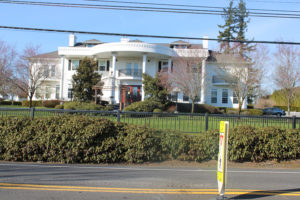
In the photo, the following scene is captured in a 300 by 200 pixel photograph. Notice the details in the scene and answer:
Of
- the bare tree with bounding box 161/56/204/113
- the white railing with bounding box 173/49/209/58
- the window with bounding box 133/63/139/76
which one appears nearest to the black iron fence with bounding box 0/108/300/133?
the bare tree with bounding box 161/56/204/113

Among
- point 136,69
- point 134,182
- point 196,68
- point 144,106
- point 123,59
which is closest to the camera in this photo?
point 134,182

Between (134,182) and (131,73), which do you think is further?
(131,73)

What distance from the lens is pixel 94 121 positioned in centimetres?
860

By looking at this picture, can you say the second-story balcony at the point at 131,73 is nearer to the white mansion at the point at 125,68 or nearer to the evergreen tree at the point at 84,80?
the white mansion at the point at 125,68

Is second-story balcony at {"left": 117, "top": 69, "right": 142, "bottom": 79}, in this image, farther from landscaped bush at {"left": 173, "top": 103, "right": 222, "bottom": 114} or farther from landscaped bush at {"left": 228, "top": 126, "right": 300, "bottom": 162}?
landscaped bush at {"left": 228, "top": 126, "right": 300, "bottom": 162}

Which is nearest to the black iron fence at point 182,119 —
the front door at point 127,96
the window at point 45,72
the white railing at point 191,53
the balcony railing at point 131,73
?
the front door at point 127,96

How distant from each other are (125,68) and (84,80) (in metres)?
7.24

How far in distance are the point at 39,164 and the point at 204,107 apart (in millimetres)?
23827

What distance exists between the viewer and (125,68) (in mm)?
32781

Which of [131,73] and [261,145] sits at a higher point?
[131,73]

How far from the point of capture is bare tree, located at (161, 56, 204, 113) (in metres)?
24.9

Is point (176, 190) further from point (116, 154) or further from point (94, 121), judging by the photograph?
point (94, 121)

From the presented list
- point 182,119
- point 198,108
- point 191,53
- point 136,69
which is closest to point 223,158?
point 182,119

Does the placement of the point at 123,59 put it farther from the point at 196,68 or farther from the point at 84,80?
the point at 196,68
